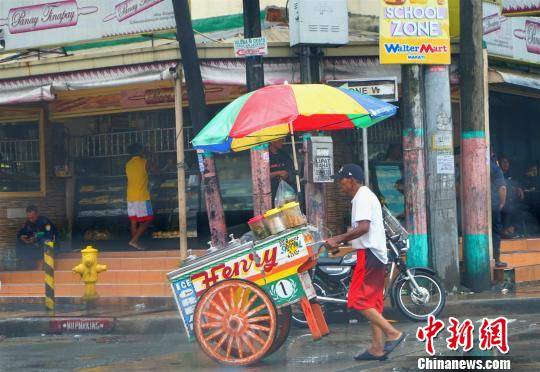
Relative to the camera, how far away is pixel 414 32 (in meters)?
13.6

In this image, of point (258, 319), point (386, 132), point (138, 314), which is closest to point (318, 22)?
point (386, 132)

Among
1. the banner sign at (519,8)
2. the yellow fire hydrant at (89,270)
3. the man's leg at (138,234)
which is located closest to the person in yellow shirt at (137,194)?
the man's leg at (138,234)

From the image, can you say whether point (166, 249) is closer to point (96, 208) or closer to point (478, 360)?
point (96, 208)

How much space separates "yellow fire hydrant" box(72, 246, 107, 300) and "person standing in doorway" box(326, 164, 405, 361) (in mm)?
5700

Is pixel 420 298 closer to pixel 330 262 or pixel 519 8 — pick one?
pixel 330 262

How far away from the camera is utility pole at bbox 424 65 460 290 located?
13.9 m

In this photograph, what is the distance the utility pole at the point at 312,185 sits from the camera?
43.8 feet

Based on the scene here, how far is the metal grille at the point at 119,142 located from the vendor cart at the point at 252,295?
26.0 ft

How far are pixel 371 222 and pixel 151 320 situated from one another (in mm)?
4500

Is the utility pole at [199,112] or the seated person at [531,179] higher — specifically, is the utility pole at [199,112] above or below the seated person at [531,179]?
above

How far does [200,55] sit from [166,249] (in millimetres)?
4143

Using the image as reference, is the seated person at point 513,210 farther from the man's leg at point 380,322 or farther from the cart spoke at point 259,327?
the cart spoke at point 259,327

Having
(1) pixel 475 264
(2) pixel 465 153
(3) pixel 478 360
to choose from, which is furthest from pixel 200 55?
(3) pixel 478 360

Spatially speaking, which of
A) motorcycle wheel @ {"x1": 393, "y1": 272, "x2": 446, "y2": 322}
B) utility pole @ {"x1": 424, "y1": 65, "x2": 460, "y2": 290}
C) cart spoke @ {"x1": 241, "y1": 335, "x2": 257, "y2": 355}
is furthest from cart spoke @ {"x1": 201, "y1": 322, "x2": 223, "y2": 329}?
utility pole @ {"x1": 424, "y1": 65, "x2": 460, "y2": 290}
